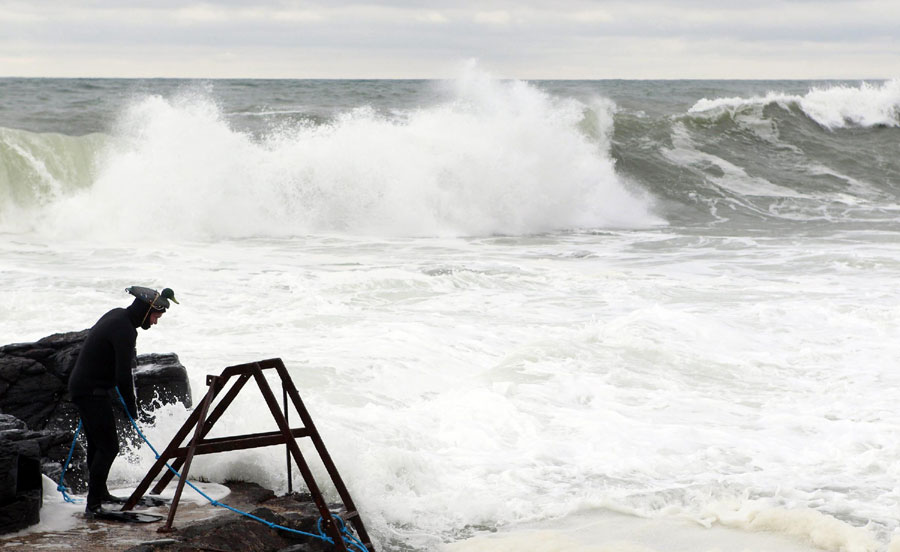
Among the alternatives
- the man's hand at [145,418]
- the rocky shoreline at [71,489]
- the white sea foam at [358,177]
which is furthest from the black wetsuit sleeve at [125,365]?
the white sea foam at [358,177]

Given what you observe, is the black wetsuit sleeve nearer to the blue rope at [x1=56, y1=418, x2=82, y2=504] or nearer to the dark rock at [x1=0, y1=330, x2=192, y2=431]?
the blue rope at [x1=56, y1=418, x2=82, y2=504]

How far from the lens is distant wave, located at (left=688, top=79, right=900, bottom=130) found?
34.1 meters

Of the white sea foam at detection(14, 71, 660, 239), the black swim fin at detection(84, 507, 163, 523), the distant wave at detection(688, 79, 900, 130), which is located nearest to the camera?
the black swim fin at detection(84, 507, 163, 523)

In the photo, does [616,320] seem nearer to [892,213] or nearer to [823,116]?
[892,213]

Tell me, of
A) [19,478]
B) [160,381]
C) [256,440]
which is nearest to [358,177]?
[160,381]

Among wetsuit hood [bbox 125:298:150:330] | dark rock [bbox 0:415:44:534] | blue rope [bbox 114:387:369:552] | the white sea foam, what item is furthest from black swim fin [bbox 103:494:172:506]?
the white sea foam

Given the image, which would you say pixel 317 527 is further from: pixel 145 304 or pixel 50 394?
pixel 50 394

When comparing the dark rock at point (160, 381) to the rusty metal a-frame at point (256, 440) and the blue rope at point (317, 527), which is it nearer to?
the blue rope at point (317, 527)

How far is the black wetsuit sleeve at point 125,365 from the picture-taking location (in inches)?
201

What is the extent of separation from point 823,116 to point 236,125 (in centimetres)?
1977

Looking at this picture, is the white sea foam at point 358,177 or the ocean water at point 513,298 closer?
the ocean water at point 513,298

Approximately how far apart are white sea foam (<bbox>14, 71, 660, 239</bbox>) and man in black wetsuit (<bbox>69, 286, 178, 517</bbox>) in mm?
13094

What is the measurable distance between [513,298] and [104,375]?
755 centimetres

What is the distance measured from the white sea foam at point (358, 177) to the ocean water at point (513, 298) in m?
0.08
